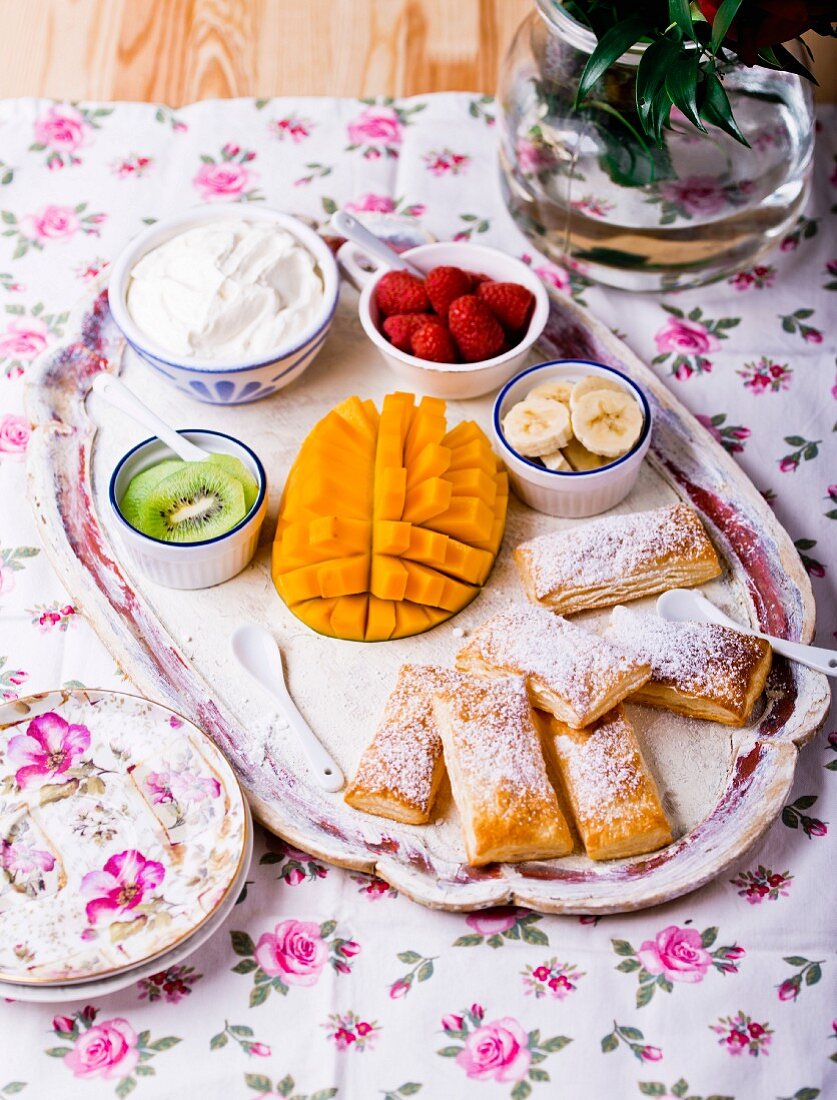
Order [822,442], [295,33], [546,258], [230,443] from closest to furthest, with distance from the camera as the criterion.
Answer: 1. [230,443]
2. [822,442]
3. [546,258]
4. [295,33]

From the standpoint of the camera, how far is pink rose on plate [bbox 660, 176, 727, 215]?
215 centimetres

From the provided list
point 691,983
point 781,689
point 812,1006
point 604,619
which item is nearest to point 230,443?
point 604,619

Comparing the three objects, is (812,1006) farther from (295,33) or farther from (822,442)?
(295,33)

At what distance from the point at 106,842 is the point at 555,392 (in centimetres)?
104

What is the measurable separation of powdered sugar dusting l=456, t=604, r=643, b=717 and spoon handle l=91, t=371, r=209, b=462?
23.0 inches

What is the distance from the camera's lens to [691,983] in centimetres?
159

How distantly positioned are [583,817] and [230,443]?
86 centimetres

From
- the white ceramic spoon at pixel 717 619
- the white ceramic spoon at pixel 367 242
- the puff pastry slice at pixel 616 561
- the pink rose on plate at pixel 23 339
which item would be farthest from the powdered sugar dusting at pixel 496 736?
the pink rose on plate at pixel 23 339

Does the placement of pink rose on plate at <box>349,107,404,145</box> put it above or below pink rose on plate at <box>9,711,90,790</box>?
above

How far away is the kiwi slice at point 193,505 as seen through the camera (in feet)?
6.24

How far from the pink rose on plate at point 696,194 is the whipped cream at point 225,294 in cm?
68

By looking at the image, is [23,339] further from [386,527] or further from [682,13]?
[682,13]

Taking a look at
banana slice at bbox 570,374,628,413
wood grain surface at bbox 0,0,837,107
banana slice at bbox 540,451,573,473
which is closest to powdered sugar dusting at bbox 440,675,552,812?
banana slice at bbox 540,451,573,473

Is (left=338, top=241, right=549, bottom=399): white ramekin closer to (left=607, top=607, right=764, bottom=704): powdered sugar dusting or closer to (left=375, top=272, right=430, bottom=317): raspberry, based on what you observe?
(left=375, top=272, right=430, bottom=317): raspberry
